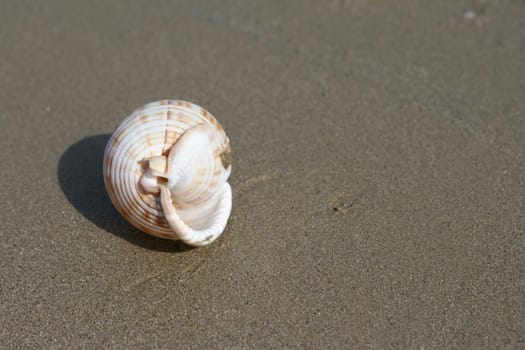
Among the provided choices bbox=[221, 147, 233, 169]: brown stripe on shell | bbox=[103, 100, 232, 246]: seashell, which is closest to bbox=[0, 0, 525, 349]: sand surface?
bbox=[103, 100, 232, 246]: seashell

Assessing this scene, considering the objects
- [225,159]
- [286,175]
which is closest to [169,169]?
[225,159]

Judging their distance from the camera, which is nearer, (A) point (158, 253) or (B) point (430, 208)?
(A) point (158, 253)

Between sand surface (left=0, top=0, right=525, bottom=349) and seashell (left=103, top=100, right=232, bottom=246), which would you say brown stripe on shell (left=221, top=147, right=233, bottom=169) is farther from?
sand surface (left=0, top=0, right=525, bottom=349)

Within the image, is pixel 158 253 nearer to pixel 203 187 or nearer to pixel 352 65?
pixel 203 187

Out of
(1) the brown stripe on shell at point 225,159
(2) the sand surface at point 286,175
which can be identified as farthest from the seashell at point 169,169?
(2) the sand surface at point 286,175

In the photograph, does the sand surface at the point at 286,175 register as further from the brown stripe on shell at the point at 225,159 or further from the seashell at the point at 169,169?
the brown stripe on shell at the point at 225,159

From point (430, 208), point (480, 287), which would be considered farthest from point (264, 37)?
point (480, 287)
